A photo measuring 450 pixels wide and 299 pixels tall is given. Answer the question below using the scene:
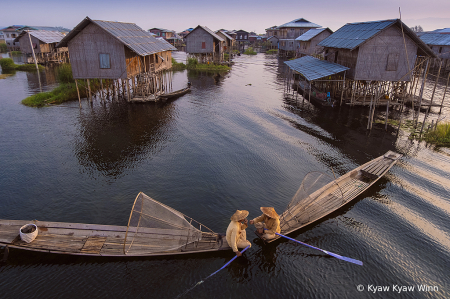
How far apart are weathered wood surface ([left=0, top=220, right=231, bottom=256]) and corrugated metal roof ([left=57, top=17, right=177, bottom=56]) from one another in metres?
17.9

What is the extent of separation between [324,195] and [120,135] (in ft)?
48.9

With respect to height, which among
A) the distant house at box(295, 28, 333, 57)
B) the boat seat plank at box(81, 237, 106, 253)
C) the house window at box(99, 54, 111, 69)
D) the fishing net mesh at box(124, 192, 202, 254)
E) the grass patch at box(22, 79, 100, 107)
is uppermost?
the distant house at box(295, 28, 333, 57)

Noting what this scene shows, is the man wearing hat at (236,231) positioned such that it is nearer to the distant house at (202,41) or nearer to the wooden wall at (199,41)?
the distant house at (202,41)

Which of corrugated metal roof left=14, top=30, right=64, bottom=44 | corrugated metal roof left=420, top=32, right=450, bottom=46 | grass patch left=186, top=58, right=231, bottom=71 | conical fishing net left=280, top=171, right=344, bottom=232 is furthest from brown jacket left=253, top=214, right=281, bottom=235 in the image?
corrugated metal roof left=14, top=30, right=64, bottom=44

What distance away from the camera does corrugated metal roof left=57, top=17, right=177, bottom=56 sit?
75.1 feet

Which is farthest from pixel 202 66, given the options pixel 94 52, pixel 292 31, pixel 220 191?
pixel 220 191

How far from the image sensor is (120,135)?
20219 millimetres

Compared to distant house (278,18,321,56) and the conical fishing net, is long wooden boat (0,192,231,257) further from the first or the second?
distant house (278,18,321,56)

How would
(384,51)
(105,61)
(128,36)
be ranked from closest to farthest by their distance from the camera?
(384,51)
(105,61)
(128,36)

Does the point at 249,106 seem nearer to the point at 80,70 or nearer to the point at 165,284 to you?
the point at 80,70

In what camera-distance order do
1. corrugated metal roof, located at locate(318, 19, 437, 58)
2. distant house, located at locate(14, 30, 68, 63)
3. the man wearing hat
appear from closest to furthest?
the man wearing hat, corrugated metal roof, located at locate(318, 19, 437, 58), distant house, located at locate(14, 30, 68, 63)

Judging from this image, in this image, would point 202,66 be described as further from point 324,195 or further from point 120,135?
point 324,195

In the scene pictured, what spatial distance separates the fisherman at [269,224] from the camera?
969 cm

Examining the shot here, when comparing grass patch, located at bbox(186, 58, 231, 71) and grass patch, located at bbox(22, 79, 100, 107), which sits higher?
grass patch, located at bbox(186, 58, 231, 71)
